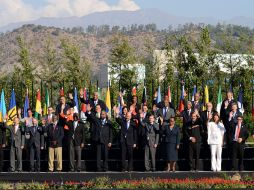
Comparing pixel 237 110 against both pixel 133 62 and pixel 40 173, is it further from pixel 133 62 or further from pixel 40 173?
pixel 133 62

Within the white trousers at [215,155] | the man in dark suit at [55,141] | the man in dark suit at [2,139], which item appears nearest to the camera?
the white trousers at [215,155]

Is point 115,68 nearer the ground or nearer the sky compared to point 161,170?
nearer the sky

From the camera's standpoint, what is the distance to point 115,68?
45.9m

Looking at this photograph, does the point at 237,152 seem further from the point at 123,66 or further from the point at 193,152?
the point at 123,66

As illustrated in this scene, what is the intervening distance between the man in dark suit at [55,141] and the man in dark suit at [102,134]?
102 centimetres

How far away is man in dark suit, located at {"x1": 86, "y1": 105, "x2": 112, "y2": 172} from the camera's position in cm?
2744

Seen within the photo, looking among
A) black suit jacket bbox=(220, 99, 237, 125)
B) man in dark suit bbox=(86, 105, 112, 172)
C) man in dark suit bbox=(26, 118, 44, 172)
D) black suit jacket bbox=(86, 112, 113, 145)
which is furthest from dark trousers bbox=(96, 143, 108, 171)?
black suit jacket bbox=(220, 99, 237, 125)

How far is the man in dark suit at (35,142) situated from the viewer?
27.7 m

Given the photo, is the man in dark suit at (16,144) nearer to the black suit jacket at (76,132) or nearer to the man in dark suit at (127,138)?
the black suit jacket at (76,132)

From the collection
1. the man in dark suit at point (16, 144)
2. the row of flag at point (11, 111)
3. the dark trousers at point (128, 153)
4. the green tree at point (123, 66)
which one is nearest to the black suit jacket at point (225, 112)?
the dark trousers at point (128, 153)

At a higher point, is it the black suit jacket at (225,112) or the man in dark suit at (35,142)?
the black suit jacket at (225,112)

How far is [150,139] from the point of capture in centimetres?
2742

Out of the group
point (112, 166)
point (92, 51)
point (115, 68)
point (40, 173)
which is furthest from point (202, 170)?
point (92, 51)

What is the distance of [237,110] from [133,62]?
20732mm
